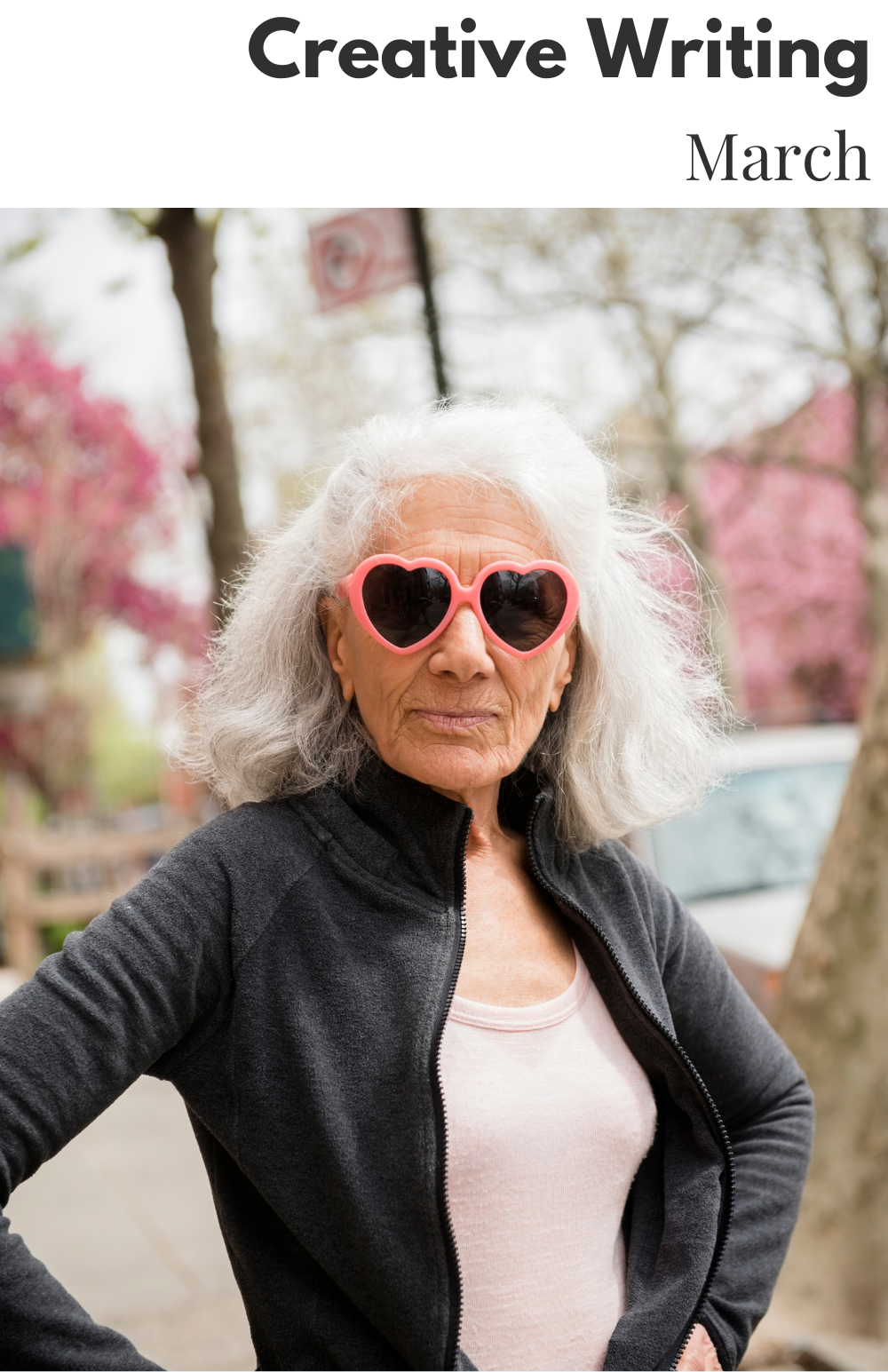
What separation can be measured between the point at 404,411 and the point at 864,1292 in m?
2.98

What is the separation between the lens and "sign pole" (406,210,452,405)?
520 cm

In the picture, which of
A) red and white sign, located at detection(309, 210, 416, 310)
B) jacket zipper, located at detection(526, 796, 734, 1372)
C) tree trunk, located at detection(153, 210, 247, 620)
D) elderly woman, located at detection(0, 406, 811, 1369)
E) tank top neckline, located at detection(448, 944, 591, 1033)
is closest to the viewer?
elderly woman, located at detection(0, 406, 811, 1369)

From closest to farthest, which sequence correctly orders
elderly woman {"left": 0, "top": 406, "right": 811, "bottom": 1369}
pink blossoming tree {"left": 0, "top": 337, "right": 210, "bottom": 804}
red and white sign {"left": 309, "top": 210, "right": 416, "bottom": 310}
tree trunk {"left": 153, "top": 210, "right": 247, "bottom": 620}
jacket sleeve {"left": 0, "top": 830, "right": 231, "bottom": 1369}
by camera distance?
1. jacket sleeve {"left": 0, "top": 830, "right": 231, "bottom": 1369}
2. elderly woman {"left": 0, "top": 406, "right": 811, "bottom": 1369}
3. tree trunk {"left": 153, "top": 210, "right": 247, "bottom": 620}
4. red and white sign {"left": 309, "top": 210, "right": 416, "bottom": 310}
5. pink blossoming tree {"left": 0, "top": 337, "right": 210, "bottom": 804}

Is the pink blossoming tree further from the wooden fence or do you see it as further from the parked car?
the parked car

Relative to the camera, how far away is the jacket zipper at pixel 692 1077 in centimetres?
172

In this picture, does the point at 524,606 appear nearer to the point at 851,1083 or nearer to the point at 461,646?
the point at 461,646

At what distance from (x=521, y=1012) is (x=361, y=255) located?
13.5 ft

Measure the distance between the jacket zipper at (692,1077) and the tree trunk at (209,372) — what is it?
3046 mm

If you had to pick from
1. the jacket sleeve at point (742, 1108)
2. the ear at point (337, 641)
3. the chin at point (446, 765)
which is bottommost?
the jacket sleeve at point (742, 1108)

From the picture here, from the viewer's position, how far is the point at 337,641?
182cm

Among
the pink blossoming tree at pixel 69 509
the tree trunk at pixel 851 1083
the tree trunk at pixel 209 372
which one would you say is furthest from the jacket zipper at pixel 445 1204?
the pink blossoming tree at pixel 69 509

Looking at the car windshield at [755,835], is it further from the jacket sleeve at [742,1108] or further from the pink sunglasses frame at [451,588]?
the pink sunglasses frame at [451,588]

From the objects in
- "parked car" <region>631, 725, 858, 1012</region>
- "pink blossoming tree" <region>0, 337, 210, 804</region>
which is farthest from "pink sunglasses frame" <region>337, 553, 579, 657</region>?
"pink blossoming tree" <region>0, 337, 210, 804</region>
